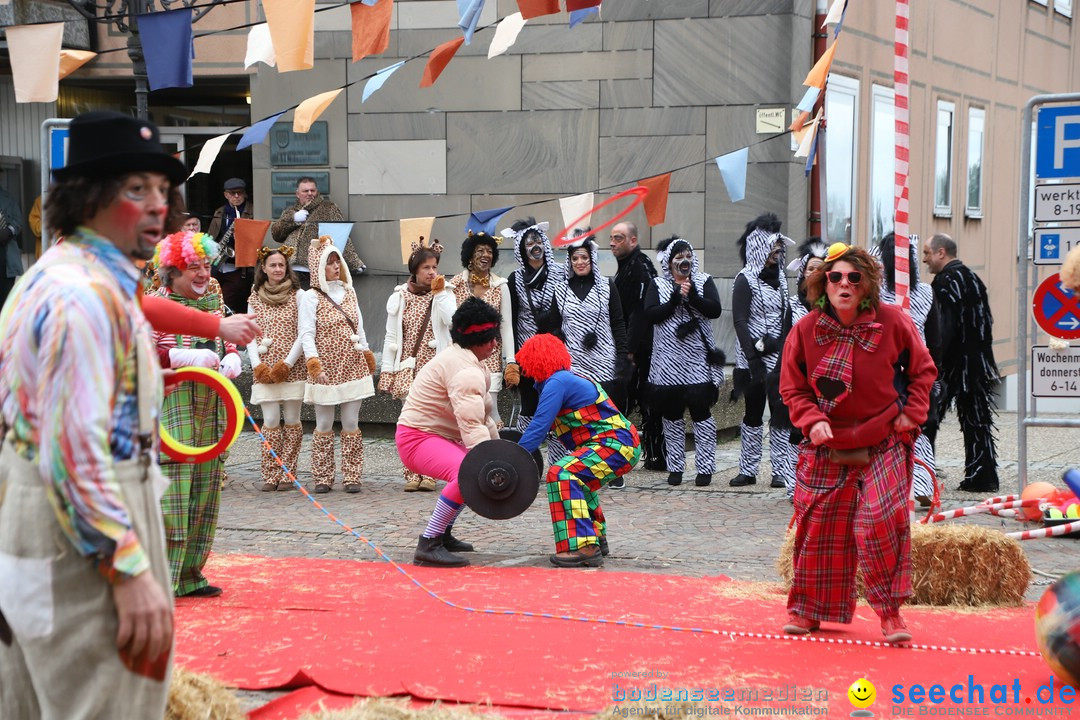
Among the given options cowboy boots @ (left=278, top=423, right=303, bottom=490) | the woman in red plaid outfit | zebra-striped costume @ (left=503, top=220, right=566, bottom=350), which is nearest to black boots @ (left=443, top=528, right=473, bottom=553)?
the woman in red plaid outfit

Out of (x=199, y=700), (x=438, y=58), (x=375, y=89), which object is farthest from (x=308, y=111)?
(x=199, y=700)

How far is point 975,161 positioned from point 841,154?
549 cm

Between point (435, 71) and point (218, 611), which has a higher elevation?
point (435, 71)

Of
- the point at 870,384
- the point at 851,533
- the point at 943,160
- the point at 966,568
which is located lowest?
the point at 966,568

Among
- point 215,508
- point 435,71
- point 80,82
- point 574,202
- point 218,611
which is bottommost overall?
point 218,611

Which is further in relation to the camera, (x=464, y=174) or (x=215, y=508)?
(x=464, y=174)

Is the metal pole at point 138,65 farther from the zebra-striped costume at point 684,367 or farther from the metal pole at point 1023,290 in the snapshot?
the metal pole at point 1023,290

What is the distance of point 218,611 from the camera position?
A: 21.6 ft

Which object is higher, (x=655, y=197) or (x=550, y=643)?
(x=655, y=197)

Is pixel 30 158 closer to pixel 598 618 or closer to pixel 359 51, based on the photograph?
pixel 359 51

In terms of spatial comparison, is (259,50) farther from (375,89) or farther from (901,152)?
(901,152)

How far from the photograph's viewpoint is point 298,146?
15.6 metres

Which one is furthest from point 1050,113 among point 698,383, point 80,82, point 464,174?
point 80,82

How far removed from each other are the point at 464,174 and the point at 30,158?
632 cm
